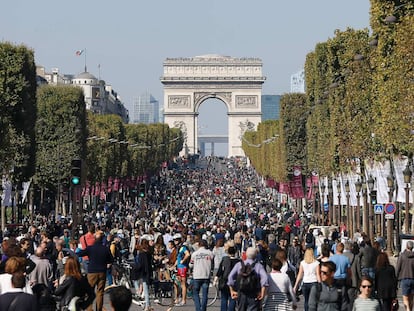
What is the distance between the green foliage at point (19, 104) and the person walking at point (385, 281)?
33.9 metres

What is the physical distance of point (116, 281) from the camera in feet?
118

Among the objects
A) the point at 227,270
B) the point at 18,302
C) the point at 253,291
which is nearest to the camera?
the point at 18,302

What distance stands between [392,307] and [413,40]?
15.4 meters

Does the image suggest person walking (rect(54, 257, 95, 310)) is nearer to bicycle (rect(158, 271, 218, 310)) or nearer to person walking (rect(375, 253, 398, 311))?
person walking (rect(375, 253, 398, 311))

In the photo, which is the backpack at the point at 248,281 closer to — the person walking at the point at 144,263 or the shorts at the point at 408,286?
the shorts at the point at 408,286

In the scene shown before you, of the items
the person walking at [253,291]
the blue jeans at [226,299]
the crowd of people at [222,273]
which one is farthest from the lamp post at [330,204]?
the person walking at [253,291]

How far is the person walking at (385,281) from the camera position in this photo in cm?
2409

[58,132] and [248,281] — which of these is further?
[58,132]

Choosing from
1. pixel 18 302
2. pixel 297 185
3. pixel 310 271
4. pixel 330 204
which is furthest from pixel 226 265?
pixel 297 185

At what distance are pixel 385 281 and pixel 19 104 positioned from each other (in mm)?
37449

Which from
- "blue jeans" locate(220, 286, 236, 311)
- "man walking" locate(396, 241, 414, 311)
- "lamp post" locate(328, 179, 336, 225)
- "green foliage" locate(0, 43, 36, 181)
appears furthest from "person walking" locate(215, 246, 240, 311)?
"lamp post" locate(328, 179, 336, 225)

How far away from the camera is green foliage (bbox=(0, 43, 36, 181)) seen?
193ft

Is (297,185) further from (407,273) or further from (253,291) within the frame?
(253,291)

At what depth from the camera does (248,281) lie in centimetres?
2202
